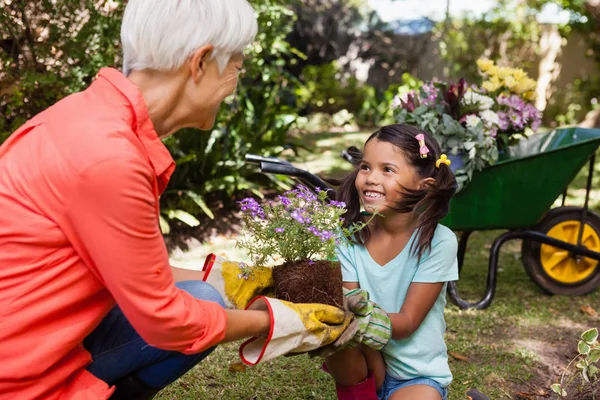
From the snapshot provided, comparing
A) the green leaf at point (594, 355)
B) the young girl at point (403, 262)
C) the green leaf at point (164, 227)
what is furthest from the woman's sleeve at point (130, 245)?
the green leaf at point (164, 227)

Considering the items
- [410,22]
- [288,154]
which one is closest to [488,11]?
[410,22]

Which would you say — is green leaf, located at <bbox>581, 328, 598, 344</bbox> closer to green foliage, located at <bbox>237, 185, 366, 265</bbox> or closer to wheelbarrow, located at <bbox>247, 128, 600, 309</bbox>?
green foliage, located at <bbox>237, 185, 366, 265</bbox>

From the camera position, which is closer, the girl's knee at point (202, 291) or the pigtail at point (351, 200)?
the girl's knee at point (202, 291)

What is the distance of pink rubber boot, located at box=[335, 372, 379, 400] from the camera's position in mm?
2162

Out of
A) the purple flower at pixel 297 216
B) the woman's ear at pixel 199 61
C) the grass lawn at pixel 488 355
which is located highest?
the woman's ear at pixel 199 61

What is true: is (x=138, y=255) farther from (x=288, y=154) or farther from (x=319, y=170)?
(x=288, y=154)

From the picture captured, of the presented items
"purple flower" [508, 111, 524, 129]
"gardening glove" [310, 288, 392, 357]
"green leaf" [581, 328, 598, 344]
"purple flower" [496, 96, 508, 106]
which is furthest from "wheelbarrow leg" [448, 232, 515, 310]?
"gardening glove" [310, 288, 392, 357]

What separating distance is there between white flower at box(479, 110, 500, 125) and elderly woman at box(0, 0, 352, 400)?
6.72 feet

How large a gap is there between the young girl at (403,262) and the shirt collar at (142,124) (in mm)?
836

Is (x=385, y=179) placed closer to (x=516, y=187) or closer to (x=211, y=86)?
(x=211, y=86)

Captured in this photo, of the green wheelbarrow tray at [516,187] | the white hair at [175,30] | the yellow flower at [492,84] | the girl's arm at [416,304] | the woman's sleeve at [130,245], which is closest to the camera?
the woman's sleeve at [130,245]

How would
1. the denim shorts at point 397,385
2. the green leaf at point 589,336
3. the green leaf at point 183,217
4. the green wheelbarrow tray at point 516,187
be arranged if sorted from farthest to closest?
1. the green leaf at point 183,217
2. the green wheelbarrow tray at point 516,187
3. the green leaf at point 589,336
4. the denim shorts at point 397,385

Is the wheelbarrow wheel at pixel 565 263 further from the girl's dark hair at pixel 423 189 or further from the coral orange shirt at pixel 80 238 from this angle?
the coral orange shirt at pixel 80 238

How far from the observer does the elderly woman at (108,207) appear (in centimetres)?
135
